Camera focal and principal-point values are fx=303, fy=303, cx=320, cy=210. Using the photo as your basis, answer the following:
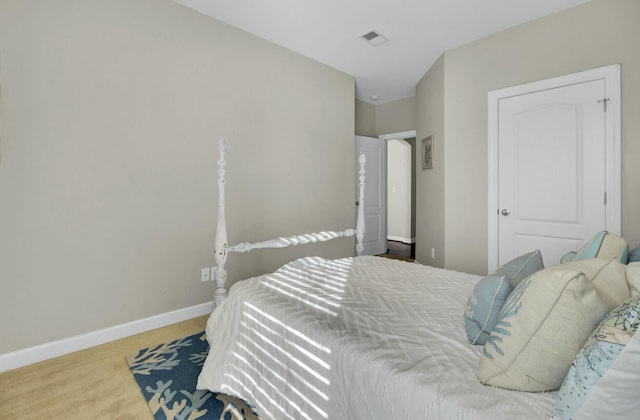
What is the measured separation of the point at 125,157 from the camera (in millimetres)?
2328

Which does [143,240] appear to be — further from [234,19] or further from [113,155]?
[234,19]

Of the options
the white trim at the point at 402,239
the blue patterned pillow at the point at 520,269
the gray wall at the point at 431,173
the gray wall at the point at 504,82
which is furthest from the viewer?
the white trim at the point at 402,239

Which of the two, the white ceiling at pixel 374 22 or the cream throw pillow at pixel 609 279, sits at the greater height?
the white ceiling at pixel 374 22

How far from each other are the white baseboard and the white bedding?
113cm

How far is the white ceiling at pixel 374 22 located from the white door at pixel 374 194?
1.49 m

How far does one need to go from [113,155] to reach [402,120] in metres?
4.12

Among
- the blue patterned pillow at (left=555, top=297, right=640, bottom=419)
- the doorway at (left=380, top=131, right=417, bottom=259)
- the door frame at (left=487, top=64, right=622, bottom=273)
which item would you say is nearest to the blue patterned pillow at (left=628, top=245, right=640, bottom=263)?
the blue patterned pillow at (left=555, top=297, right=640, bottom=419)

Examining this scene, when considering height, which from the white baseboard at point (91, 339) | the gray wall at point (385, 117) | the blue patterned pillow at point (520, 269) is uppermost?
the gray wall at point (385, 117)

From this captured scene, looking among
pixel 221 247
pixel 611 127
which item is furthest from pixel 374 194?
pixel 221 247

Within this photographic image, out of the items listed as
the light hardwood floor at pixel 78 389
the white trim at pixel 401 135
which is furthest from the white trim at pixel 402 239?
the light hardwood floor at pixel 78 389

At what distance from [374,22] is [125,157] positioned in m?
2.52

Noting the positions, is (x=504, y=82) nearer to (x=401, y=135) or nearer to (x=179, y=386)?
(x=401, y=135)

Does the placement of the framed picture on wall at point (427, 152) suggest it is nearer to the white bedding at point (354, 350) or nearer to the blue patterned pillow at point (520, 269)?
the white bedding at point (354, 350)

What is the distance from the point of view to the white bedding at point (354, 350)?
804 millimetres
